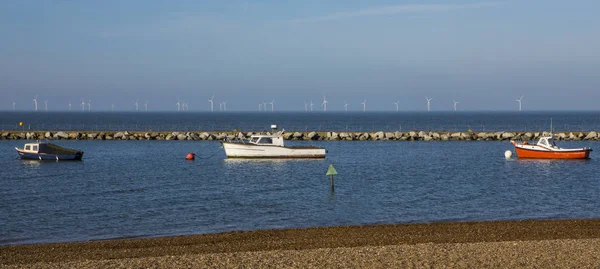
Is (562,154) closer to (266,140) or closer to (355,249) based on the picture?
(266,140)

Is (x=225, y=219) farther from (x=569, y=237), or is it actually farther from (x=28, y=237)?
(x=569, y=237)

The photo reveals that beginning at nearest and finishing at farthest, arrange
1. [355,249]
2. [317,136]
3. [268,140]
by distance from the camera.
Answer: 1. [355,249]
2. [268,140]
3. [317,136]

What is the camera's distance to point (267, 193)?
43469mm

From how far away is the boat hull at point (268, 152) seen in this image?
6769 cm

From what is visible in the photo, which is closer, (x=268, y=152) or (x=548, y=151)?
(x=548, y=151)

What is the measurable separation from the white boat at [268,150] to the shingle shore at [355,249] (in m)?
38.2

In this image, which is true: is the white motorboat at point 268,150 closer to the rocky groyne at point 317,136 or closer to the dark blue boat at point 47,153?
the dark blue boat at point 47,153

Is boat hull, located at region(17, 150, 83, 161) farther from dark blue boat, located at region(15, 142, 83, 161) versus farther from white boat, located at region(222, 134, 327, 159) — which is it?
white boat, located at region(222, 134, 327, 159)

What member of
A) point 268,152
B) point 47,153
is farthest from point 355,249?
point 47,153

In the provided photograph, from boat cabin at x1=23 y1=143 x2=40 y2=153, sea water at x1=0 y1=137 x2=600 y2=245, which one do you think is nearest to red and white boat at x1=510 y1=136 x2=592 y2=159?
sea water at x1=0 y1=137 x2=600 y2=245

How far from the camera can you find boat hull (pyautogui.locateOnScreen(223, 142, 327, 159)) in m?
67.7

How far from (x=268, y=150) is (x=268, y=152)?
23 centimetres

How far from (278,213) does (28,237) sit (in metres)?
11.6

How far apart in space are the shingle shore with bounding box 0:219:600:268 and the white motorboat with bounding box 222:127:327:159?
3822cm
